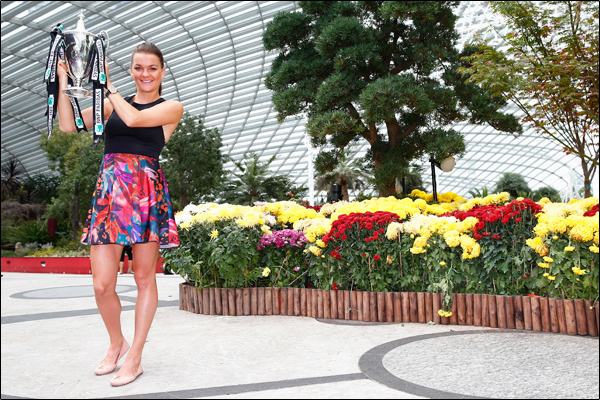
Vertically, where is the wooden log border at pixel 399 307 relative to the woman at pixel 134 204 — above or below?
below

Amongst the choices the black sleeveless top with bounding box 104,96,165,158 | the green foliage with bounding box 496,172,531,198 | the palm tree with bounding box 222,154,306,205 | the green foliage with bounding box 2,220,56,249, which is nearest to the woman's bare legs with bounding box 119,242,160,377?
the black sleeveless top with bounding box 104,96,165,158

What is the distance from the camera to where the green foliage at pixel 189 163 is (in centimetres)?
1920

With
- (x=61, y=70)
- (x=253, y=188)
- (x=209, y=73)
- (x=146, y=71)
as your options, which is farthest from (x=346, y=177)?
(x=61, y=70)

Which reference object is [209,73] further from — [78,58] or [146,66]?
[78,58]

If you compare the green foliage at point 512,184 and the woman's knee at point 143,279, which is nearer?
the woman's knee at point 143,279

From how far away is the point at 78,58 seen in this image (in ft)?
7.80

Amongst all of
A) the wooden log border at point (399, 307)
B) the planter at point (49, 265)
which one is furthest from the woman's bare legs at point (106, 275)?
the planter at point (49, 265)

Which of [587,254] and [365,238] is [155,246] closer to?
[365,238]

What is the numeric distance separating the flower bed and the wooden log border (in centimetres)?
11

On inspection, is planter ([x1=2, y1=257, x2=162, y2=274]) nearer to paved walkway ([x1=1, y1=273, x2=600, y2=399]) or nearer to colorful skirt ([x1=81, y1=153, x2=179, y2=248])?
paved walkway ([x1=1, y1=273, x2=600, y2=399])

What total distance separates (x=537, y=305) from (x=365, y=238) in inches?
59.4

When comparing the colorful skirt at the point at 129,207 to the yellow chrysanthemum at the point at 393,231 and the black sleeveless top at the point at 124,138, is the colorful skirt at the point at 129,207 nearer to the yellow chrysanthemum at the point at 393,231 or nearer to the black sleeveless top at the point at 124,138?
the black sleeveless top at the point at 124,138

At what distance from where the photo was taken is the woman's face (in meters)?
Result: 2.73

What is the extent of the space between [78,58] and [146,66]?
439 mm
